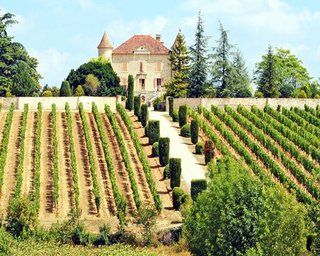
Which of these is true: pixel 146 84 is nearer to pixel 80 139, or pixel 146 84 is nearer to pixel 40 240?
pixel 80 139

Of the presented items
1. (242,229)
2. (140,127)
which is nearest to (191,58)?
(140,127)

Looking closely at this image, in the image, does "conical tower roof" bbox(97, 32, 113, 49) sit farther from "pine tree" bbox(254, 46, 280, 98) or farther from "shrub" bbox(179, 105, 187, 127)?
"shrub" bbox(179, 105, 187, 127)

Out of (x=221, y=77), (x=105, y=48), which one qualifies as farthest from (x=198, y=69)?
(x=105, y=48)

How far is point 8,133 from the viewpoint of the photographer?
63375mm

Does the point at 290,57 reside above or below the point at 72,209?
above

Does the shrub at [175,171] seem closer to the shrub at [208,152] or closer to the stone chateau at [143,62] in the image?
the shrub at [208,152]

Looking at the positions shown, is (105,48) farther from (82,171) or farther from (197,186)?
(197,186)

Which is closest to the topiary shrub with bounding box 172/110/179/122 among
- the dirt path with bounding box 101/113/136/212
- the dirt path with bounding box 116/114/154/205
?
the dirt path with bounding box 116/114/154/205

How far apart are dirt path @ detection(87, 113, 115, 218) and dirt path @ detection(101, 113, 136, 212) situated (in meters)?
0.69

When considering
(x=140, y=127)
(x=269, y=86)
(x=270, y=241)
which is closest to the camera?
(x=270, y=241)

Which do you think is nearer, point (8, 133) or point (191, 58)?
point (8, 133)

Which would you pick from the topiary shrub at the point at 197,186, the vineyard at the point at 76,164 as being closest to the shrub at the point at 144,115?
the vineyard at the point at 76,164

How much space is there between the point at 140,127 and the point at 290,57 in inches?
1626

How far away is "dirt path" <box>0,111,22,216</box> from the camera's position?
54562mm
